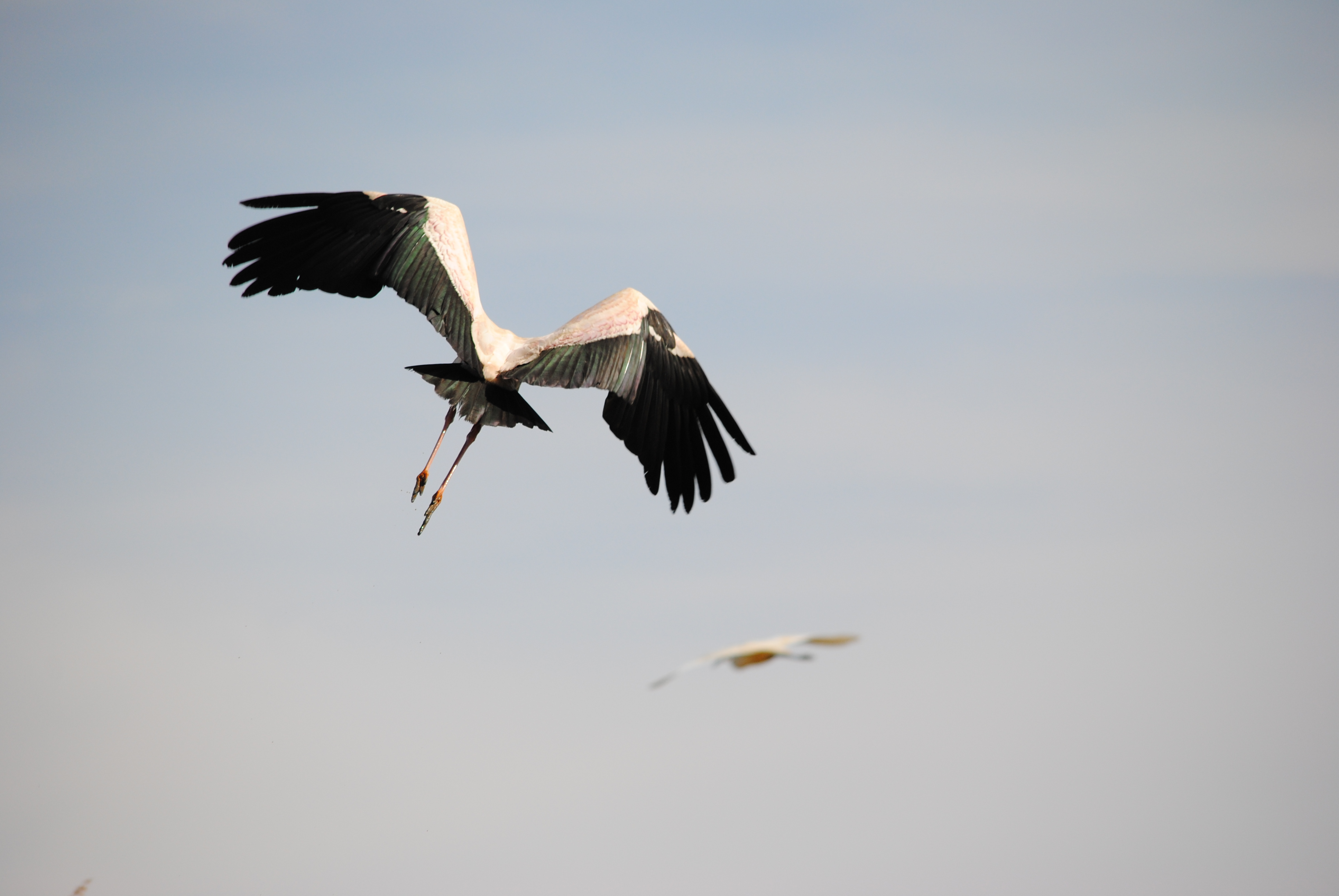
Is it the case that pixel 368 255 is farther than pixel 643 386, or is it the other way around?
pixel 643 386

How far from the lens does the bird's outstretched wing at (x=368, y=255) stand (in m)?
16.7

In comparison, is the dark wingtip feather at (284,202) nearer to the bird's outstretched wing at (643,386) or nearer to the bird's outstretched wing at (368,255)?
the bird's outstretched wing at (368,255)

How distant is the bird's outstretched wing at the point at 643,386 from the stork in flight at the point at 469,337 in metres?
0.02

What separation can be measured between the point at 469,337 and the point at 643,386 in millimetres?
2552

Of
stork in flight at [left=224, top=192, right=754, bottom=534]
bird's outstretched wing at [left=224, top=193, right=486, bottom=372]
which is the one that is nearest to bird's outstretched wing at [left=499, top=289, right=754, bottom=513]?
stork in flight at [left=224, top=192, right=754, bottom=534]

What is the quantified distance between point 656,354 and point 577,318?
1.26 metres

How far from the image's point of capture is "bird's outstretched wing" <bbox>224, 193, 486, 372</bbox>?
16.7 metres

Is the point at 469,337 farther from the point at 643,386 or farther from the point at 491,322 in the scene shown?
the point at 643,386

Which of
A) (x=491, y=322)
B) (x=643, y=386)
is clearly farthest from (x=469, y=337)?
(x=643, y=386)

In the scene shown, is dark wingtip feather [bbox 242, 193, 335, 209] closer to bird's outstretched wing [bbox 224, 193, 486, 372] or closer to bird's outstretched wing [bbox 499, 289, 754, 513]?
bird's outstretched wing [bbox 224, 193, 486, 372]

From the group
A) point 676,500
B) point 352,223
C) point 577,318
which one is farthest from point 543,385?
point 352,223

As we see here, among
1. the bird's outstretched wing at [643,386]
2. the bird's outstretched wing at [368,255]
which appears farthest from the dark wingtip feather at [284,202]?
the bird's outstretched wing at [643,386]

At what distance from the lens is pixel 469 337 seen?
1708cm

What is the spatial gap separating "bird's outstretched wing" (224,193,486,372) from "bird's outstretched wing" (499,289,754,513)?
→ 1.10m
